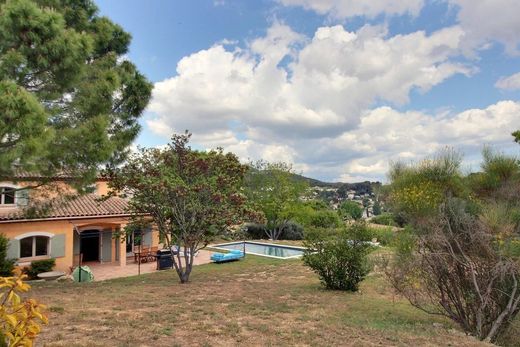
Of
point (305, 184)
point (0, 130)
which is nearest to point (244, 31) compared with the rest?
point (0, 130)

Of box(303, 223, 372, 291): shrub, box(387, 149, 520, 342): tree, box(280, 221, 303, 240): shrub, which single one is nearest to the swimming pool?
box(280, 221, 303, 240): shrub

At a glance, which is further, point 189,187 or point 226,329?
point 189,187

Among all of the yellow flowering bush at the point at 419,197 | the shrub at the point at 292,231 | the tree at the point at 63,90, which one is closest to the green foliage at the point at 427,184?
the yellow flowering bush at the point at 419,197

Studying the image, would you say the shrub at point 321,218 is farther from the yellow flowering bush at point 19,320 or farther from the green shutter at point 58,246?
the yellow flowering bush at point 19,320

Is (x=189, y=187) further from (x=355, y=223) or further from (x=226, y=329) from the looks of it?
(x=226, y=329)

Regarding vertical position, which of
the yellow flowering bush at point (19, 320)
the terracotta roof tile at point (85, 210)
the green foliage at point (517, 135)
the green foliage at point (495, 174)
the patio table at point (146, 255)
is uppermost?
the green foliage at point (517, 135)

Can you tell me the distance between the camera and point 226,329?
7.33 metres

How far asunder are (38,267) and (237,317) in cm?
1404

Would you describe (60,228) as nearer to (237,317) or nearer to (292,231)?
(237,317)

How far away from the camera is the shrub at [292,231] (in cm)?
3641

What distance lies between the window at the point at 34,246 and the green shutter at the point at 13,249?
32 centimetres

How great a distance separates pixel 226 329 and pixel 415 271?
514 centimetres

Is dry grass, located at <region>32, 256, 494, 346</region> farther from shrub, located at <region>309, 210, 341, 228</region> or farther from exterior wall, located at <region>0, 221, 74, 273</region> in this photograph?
shrub, located at <region>309, 210, 341, 228</region>

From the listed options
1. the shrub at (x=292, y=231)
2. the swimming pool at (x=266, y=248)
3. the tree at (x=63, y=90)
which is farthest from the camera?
the shrub at (x=292, y=231)
